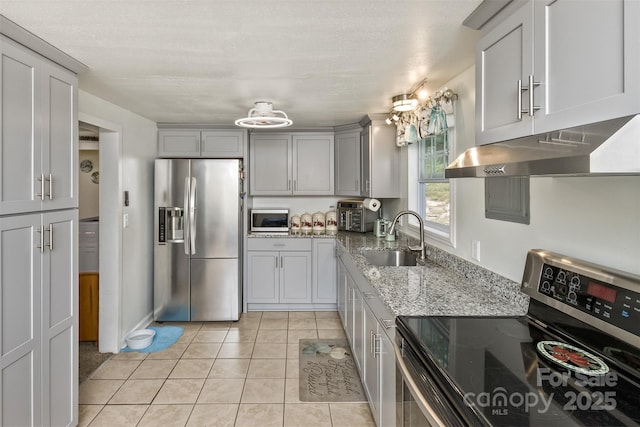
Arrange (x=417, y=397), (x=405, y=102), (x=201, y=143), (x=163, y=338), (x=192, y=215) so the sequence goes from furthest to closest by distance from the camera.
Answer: (x=201, y=143) → (x=192, y=215) → (x=163, y=338) → (x=405, y=102) → (x=417, y=397)

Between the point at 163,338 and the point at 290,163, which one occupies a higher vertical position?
the point at 290,163

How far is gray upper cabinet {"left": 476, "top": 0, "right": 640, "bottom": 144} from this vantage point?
821 millimetres

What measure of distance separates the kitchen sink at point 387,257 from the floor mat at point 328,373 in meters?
0.84

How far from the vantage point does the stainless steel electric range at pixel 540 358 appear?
0.85 meters

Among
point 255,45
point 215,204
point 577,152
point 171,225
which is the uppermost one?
point 255,45

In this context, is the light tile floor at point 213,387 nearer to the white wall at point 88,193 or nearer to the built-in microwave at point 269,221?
the built-in microwave at point 269,221

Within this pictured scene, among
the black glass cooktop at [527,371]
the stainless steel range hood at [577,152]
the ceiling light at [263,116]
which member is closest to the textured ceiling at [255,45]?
the ceiling light at [263,116]

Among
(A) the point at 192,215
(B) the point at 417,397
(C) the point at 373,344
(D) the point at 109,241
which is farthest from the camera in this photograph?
(A) the point at 192,215

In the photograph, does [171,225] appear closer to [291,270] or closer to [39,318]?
[291,270]

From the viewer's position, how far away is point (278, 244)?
409 cm

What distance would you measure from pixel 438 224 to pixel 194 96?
226 centimetres

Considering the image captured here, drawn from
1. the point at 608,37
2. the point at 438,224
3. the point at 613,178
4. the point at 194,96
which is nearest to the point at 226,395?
the point at 438,224

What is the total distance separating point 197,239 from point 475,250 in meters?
2.79

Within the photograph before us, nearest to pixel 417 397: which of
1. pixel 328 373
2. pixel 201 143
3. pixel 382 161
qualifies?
pixel 328 373
